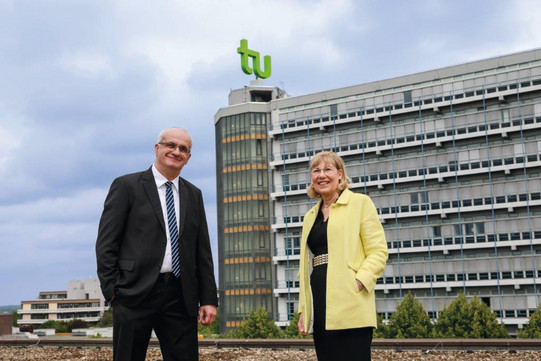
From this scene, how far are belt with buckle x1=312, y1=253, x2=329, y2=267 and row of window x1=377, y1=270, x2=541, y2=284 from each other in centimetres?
Result: 6799

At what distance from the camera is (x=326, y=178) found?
5332mm

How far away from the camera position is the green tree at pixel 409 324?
5828 centimetres

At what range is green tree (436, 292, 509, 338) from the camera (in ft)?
184

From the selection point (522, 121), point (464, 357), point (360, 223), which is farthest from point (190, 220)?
point (522, 121)

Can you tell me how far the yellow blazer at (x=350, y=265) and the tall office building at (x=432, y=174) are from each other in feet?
221

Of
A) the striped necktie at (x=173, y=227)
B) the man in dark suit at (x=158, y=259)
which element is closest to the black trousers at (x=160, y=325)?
the man in dark suit at (x=158, y=259)

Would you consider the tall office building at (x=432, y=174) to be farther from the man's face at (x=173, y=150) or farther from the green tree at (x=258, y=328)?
the man's face at (x=173, y=150)

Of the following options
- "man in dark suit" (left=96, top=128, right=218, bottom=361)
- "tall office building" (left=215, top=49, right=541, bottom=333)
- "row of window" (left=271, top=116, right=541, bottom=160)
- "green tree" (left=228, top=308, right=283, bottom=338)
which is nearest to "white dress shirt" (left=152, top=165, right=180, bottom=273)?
"man in dark suit" (left=96, top=128, right=218, bottom=361)

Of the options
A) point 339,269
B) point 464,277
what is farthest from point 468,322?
point 339,269

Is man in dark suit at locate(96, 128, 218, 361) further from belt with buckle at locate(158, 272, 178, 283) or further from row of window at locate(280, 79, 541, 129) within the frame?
row of window at locate(280, 79, 541, 129)

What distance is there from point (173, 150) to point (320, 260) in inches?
59.7

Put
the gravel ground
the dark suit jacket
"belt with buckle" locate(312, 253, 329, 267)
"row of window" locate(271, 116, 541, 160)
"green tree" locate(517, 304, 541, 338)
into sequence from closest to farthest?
1. the dark suit jacket
2. "belt with buckle" locate(312, 253, 329, 267)
3. the gravel ground
4. "green tree" locate(517, 304, 541, 338)
5. "row of window" locate(271, 116, 541, 160)

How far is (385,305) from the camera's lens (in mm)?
74812

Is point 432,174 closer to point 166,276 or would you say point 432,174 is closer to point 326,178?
point 326,178
